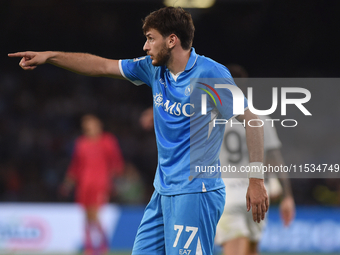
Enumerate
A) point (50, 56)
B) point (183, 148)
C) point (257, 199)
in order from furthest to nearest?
point (50, 56)
point (183, 148)
point (257, 199)

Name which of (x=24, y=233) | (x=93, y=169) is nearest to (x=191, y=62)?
(x=93, y=169)

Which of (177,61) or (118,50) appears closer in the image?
(177,61)

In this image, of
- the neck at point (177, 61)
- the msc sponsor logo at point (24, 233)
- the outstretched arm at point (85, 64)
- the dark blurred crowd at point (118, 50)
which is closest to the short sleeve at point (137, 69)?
the outstretched arm at point (85, 64)

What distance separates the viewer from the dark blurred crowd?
12.1 metres

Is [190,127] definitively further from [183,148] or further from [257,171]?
[257,171]

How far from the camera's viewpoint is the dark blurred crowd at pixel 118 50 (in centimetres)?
1205

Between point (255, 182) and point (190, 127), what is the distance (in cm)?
54

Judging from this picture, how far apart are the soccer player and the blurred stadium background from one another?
6165 millimetres

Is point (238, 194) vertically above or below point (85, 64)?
below

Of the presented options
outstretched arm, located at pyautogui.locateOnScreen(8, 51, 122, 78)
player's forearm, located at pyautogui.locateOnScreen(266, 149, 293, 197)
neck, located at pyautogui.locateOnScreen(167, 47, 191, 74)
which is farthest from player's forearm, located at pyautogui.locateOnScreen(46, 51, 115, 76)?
player's forearm, located at pyautogui.locateOnScreen(266, 149, 293, 197)

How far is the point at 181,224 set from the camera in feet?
9.13

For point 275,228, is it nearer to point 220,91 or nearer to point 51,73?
point 220,91

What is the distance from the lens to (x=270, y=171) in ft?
14.3

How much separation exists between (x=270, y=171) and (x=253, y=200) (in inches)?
67.0
